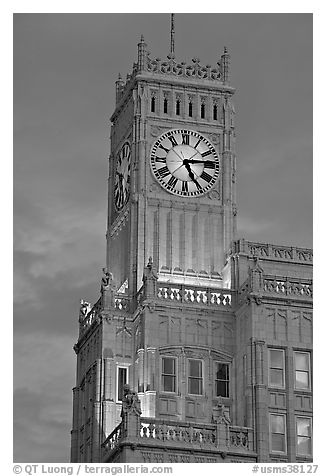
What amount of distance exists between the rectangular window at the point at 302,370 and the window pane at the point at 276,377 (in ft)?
2.52

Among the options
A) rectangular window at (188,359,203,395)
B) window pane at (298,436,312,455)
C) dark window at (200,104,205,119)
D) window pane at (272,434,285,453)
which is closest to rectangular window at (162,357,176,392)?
rectangular window at (188,359,203,395)

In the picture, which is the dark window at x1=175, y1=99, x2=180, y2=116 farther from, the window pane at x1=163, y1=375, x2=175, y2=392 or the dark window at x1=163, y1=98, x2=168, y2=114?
the window pane at x1=163, y1=375, x2=175, y2=392

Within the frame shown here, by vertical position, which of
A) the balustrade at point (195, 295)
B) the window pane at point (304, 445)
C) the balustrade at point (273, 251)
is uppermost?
the balustrade at point (273, 251)

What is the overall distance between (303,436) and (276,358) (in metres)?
4.20

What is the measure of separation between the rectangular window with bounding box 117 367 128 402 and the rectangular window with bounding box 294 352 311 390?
8.70 m

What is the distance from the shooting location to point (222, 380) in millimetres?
81562

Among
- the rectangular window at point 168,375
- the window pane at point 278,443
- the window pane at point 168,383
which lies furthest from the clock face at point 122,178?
the window pane at point 278,443

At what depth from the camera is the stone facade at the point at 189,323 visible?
7831 centimetres

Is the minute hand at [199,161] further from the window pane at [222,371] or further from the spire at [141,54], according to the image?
the window pane at [222,371]

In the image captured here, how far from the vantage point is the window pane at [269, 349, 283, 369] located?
3184 inches

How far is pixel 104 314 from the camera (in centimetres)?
8244

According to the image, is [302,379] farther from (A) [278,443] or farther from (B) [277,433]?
(A) [278,443]
